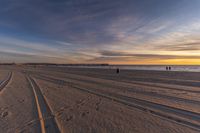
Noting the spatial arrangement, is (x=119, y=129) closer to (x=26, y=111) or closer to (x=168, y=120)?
(x=168, y=120)

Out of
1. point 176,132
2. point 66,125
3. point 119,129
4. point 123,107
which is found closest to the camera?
point 176,132

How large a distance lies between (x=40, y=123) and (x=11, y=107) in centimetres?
302

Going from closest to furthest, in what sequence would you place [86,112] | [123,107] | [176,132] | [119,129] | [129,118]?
[176,132], [119,129], [129,118], [86,112], [123,107]

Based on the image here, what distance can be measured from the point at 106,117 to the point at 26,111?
11.3 feet

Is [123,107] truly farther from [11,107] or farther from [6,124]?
[11,107]

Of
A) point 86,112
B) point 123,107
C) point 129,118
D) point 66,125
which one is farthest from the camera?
point 123,107

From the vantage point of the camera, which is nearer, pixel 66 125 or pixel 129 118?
pixel 66 125

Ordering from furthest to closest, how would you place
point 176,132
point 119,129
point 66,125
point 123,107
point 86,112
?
point 123,107 → point 86,112 → point 66,125 → point 119,129 → point 176,132

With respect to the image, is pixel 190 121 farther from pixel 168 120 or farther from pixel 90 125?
pixel 90 125

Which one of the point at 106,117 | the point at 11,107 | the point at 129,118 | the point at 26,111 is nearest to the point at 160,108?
the point at 129,118

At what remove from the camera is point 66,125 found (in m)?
4.56

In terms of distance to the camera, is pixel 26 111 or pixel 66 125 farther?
pixel 26 111

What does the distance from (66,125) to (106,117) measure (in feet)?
4.94

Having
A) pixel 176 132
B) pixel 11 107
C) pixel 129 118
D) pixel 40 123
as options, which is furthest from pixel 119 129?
pixel 11 107
